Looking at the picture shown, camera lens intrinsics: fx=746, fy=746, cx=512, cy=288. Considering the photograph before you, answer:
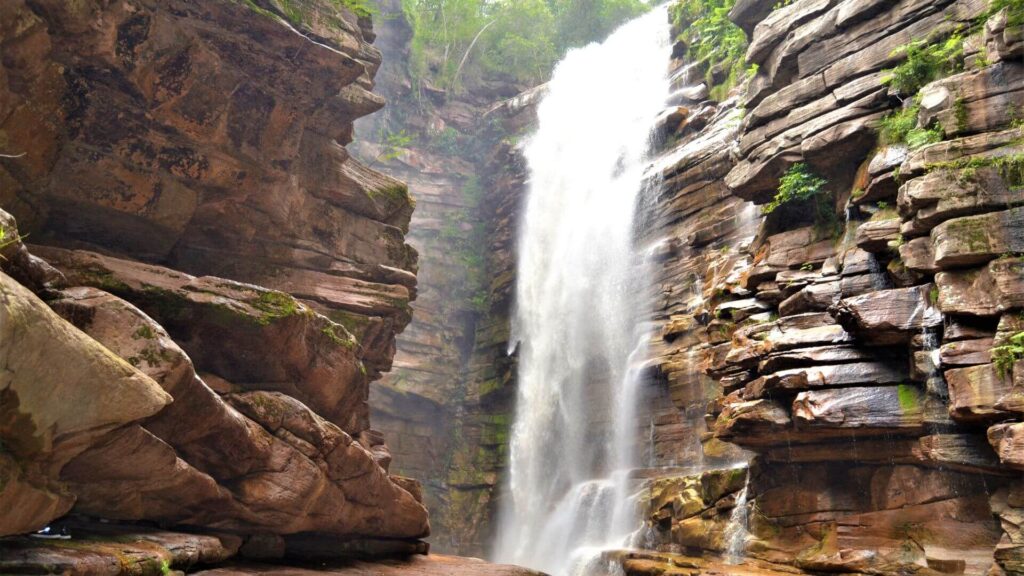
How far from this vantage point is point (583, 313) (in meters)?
27.6

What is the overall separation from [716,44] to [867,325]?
16.2 meters

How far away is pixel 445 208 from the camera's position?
36.3m

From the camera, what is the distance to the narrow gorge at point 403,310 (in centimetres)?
942

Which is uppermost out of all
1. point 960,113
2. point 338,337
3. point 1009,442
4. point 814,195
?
point 814,195

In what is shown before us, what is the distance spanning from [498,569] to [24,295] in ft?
37.9

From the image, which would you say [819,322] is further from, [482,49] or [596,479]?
[482,49]

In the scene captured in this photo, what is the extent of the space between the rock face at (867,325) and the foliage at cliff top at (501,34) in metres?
22.0

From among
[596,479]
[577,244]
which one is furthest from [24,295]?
[577,244]

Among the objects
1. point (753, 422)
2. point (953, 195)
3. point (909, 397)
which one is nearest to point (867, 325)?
point (909, 397)

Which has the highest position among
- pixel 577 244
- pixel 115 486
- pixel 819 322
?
pixel 577 244

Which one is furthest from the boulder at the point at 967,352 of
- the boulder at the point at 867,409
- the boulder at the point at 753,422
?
the boulder at the point at 753,422

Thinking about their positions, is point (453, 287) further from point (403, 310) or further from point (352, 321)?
point (352, 321)

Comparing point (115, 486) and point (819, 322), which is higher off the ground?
point (819, 322)

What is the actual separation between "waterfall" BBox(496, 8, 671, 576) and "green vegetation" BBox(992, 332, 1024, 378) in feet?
34.8
